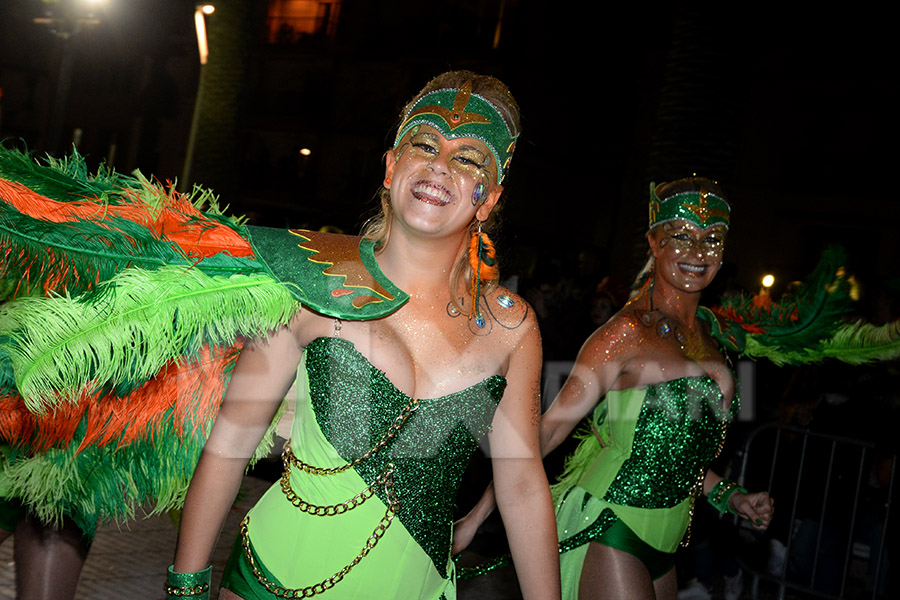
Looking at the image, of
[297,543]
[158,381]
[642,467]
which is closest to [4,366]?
[158,381]

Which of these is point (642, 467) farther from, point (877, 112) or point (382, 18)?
point (382, 18)

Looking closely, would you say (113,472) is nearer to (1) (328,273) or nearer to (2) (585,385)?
(1) (328,273)

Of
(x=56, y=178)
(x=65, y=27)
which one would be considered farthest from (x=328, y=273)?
(x=65, y=27)

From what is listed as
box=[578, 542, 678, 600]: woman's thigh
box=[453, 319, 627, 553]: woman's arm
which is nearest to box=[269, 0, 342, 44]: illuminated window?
box=[453, 319, 627, 553]: woman's arm

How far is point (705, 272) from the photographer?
12.6ft

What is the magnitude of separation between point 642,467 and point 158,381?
1942mm

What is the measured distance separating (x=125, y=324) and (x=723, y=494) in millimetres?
2719

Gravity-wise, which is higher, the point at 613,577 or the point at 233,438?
the point at 233,438

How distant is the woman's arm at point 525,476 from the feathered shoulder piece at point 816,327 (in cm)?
217

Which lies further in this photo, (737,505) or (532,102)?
(532,102)

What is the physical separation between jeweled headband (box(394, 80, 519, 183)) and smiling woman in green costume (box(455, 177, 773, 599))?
4.27 feet

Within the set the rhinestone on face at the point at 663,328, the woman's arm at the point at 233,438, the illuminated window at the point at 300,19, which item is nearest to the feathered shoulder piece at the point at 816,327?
the rhinestone on face at the point at 663,328

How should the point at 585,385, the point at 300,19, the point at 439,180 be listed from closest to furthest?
the point at 439,180, the point at 585,385, the point at 300,19

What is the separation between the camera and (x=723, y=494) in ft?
12.6
